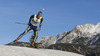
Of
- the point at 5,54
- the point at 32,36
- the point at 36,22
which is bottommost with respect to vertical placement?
the point at 5,54

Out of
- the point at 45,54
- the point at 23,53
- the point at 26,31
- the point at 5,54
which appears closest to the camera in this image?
the point at 5,54

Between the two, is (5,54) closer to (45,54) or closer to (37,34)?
(45,54)

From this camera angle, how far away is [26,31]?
22.9m

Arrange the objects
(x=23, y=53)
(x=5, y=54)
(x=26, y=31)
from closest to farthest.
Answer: (x=5, y=54) < (x=23, y=53) < (x=26, y=31)

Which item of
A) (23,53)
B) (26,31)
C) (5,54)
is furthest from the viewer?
(26,31)

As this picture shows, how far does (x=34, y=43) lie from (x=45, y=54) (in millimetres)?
4554

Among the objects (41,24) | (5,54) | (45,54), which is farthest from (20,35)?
(5,54)

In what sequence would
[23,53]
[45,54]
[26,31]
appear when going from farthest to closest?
[26,31], [45,54], [23,53]

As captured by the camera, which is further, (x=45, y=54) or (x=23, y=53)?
(x=45, y=54)

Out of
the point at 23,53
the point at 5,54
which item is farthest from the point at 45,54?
the point at 5,54

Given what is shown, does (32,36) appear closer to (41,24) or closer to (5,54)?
(41,24)

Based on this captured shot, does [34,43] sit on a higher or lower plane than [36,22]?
lower

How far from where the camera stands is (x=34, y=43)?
906 inches

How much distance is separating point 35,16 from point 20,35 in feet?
7.88
